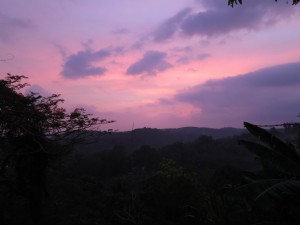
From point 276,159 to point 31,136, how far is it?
357 inches

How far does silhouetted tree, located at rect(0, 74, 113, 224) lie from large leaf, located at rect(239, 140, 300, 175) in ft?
23.9

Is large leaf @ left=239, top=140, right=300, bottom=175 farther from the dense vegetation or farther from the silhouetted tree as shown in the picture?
the silhouetted tree

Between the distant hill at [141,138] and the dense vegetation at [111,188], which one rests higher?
the distant hill at [141,138]

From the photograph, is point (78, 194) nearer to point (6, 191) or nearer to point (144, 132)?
point (6, 191)

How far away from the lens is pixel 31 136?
14.1 metres

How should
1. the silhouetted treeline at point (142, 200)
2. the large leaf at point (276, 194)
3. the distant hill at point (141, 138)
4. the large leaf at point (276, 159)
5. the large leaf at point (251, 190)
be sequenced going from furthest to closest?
the distant hill at point (141, 138)
the silhouetted treeline at point (142, 200)
the large leaf at point (276, 159)
the large leaf at point (251, 190)
the large leaf at point (276, 194)

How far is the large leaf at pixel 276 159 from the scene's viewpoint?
790cm

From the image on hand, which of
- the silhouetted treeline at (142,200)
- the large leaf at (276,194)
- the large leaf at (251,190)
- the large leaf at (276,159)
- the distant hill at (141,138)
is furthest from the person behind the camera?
the distant hill at (141,138)

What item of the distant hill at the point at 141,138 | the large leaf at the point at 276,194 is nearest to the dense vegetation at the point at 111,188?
the large leaf at the point at 276,194

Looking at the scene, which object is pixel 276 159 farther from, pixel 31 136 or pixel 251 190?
pixel 31 136

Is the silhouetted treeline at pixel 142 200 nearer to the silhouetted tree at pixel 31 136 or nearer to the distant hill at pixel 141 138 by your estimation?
the silhouetted tree at pixel 31 136

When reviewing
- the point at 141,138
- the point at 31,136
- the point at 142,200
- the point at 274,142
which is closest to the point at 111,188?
the point at 142,200

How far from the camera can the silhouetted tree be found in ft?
44.1

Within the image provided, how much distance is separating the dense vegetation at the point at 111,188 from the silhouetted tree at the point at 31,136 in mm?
34
